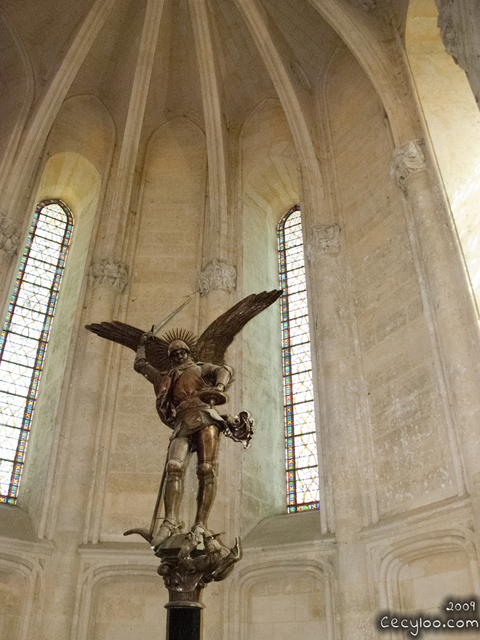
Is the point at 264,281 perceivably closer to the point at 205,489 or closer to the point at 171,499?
the point at 205,489

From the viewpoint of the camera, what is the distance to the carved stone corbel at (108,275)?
12.4 metres

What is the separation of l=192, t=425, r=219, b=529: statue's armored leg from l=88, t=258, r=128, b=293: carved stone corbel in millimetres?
7226

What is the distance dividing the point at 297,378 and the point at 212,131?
19.3 ft

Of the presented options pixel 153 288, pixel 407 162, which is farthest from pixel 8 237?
pixel 407 162

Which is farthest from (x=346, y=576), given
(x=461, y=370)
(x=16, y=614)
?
(x=16, y=614)

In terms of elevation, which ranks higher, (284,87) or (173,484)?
(284,87)

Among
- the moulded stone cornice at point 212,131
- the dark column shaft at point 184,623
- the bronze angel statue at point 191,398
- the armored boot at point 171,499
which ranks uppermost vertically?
the moulded stone cornice at point 212,131

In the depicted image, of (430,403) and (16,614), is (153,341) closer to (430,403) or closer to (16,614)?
(430,403)

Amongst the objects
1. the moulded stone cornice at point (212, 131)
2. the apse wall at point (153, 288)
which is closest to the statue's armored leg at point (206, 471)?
the apse wall at point (153, 288)

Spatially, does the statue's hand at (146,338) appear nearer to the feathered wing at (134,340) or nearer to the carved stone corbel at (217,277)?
the feathered wing at (134,340)

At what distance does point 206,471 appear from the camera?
5.55 metres

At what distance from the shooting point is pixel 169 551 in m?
5.06

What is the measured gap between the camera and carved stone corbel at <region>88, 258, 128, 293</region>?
1240cm

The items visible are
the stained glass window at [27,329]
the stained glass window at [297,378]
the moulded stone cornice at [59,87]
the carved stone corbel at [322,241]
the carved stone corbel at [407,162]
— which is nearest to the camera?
the carved stone corbel at [407,162]
